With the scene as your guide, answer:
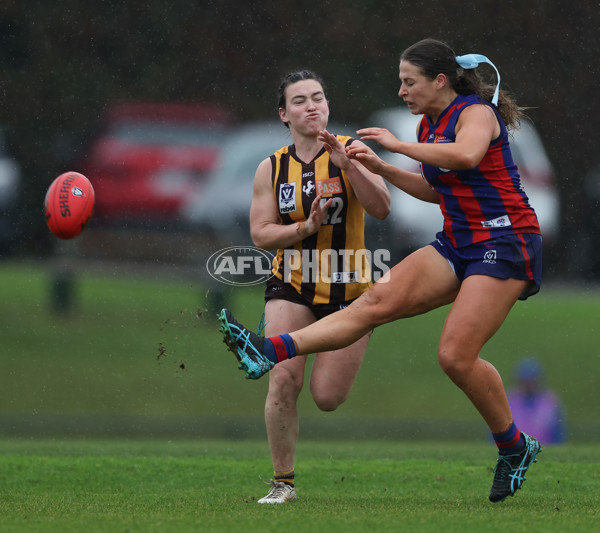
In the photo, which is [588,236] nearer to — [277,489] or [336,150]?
[336,150]

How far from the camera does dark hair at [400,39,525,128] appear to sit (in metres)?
4.72

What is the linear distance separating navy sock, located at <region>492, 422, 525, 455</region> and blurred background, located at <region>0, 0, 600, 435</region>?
14.6 feet

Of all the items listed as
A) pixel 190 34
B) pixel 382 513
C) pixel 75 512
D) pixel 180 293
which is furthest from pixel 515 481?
pixel 190 34

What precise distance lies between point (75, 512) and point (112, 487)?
1.05 m

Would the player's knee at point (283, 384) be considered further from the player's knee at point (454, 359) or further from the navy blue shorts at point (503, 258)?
the navy blue shorts at point (503, 258)

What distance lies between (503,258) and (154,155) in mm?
5728

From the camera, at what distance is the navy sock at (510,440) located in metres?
4.69

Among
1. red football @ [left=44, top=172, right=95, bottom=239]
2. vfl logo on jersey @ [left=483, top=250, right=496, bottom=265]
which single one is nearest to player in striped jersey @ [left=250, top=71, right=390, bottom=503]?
vfl logo on jersey @ [left=483, top=250, right=496, bottom=265]

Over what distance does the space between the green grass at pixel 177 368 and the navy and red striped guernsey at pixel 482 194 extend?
170 inches

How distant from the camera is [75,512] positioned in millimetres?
4430

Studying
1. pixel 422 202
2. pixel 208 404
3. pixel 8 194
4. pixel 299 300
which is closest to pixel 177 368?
pixel 208 404

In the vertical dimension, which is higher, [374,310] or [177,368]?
[374,310]

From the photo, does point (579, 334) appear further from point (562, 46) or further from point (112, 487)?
point (112, 487)

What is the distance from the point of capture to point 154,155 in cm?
979
